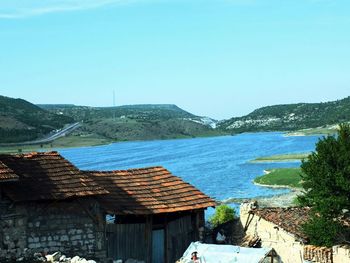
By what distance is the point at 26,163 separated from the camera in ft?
70.7

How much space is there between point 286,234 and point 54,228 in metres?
8.30

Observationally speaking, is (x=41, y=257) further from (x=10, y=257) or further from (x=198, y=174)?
(x=198, y=174)

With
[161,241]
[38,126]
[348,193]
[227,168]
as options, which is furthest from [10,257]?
[38,126]

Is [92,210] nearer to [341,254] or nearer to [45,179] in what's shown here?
[45,179]

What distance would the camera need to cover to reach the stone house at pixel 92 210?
19.9 metres

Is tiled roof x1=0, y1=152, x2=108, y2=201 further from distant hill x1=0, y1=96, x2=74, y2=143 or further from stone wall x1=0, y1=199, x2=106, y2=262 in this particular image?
distant hill x1=0, y1=96, x2=74, y2=143

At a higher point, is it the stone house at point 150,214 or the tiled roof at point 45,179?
the tiled roof at point 45,179

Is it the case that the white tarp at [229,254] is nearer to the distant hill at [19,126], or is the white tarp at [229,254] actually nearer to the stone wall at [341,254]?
the stone wall at [341,254]

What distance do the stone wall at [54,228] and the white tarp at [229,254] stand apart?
3168 millimetres

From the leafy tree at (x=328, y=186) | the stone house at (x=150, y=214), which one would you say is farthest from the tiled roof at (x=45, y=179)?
the leafy tree at (x=328, y=186)

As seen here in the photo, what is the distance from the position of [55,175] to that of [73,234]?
6.99 ft

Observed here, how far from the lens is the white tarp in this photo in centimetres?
2084

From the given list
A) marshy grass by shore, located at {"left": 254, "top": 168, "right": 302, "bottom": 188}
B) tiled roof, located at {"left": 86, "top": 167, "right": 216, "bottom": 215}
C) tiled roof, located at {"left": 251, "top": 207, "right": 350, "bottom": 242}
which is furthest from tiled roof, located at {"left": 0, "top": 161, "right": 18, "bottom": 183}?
marshy grass by shore, located at {"left": 254, "top": 168, "right": 302, "bottom": 188}

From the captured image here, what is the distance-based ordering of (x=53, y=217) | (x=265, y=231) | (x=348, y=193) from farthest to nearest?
(x=265, y=231)
(x=348, y=193)
(x=53, y=217)
